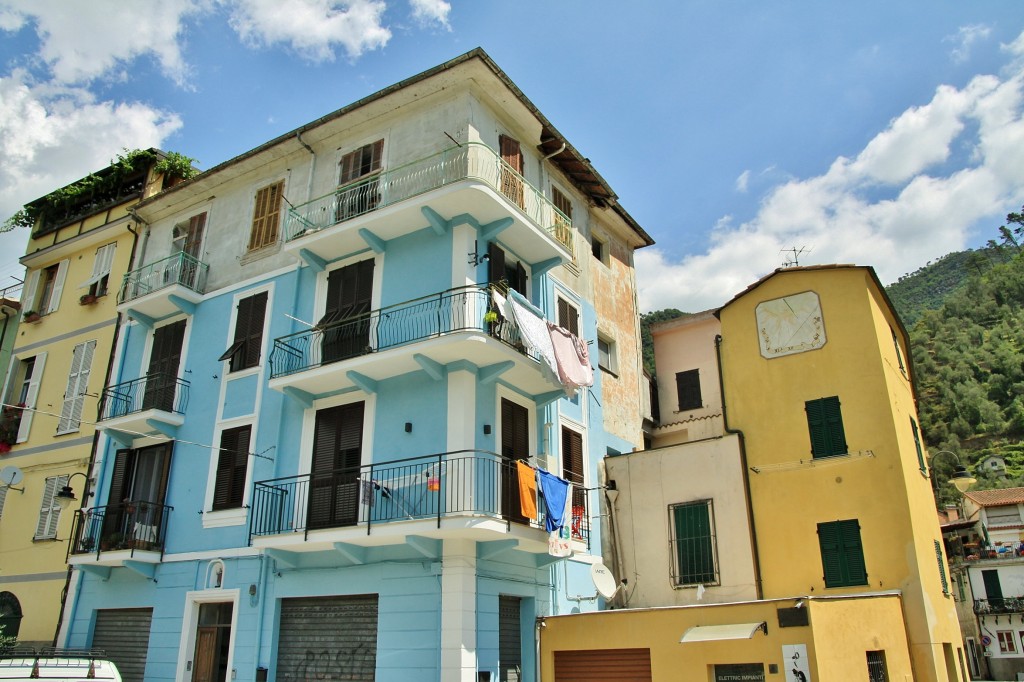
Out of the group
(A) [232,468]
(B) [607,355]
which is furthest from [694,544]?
(A) [232,468]

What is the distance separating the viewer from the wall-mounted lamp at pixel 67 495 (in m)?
17.9

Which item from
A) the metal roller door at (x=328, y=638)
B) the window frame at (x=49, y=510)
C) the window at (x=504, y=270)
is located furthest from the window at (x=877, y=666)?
the window frame at (x=49, y=510)

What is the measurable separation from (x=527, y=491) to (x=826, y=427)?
7.55 meters

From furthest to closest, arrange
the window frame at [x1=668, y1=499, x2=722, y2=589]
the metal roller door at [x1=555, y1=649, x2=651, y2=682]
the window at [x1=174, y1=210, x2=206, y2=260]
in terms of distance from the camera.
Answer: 1. the window at [x1=174, y1=210, x2=206, y2=260]
2. the window frame at [x1=668, y1=499, x2=722, y2=589]
3. the metal roller door at [x1=555, y1=649, x2=651, y2=682]

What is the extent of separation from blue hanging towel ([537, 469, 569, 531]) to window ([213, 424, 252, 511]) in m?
7.05

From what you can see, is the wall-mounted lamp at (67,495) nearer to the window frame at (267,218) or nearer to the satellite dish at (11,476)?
the satellite dish at (11,476)

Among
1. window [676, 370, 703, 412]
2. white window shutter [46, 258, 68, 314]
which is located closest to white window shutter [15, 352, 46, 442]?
white window shutter [46, 258, 68, 314]

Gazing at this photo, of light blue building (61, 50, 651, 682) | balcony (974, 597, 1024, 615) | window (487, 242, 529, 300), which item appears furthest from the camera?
balcony (974, 597, 1024, 615)

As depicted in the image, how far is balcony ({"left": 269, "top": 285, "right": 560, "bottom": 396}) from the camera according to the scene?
13797 mm

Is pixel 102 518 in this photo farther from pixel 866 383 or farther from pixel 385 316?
pixel 866 383

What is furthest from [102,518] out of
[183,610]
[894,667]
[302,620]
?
[894,667]

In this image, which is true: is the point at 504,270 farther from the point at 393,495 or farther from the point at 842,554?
the point at 842,554

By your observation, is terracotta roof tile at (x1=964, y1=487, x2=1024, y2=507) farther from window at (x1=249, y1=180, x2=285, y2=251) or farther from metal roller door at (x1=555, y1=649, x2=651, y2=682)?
window at (x1=249, y1=180, x2=285, y2=251)

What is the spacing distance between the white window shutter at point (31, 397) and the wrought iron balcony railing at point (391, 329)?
10.5 metres
